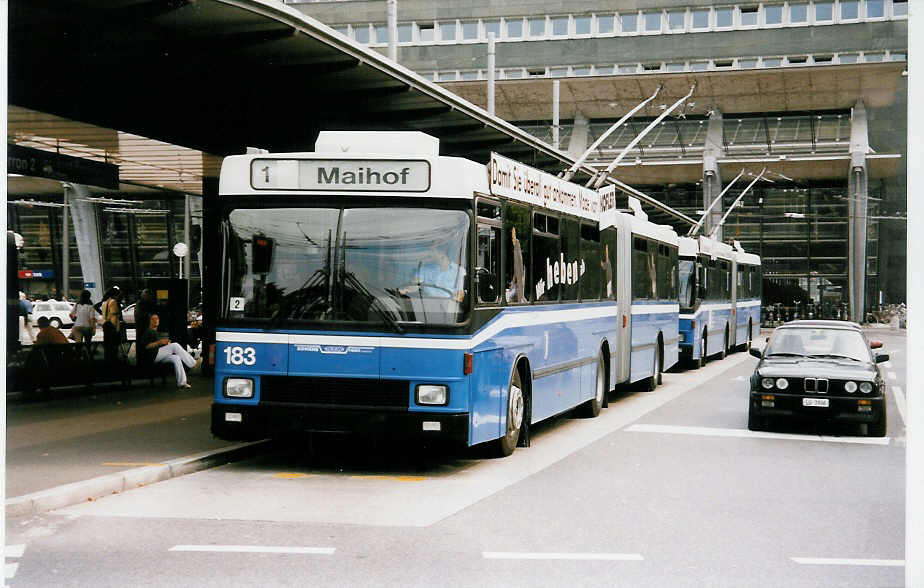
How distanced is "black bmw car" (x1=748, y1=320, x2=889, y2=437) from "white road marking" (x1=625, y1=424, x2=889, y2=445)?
21 cm

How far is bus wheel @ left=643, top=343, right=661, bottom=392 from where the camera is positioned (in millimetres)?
21281

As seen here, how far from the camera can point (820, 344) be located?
1577 centimetres

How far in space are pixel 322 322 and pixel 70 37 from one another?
4.74 meters

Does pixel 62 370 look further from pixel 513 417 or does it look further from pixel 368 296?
pixel 368 296

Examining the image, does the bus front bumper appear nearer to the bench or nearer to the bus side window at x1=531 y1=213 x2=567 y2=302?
the bus side window at x1=531 y1=213 x2=567 y2=302

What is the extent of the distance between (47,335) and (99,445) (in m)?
6.46

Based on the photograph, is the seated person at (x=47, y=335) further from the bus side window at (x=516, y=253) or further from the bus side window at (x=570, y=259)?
the bus side window at (x=516, y=253)

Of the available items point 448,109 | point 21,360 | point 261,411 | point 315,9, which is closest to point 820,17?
point 315,9

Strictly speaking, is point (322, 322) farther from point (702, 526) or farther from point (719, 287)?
point (719, 287)

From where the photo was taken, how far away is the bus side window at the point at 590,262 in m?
15.3

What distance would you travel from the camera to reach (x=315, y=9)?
6066 cm

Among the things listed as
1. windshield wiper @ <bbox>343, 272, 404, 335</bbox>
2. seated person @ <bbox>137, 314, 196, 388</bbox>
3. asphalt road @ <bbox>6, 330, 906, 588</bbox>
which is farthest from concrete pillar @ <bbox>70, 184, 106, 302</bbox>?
windshield wiper @ <bbox>343, 272, 404, 335</bbox>

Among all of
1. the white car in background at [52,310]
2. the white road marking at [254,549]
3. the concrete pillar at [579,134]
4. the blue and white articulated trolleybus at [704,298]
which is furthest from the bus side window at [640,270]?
the concrete pillar at [579,134]

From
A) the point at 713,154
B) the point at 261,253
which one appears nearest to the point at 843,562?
the point at 261,253
